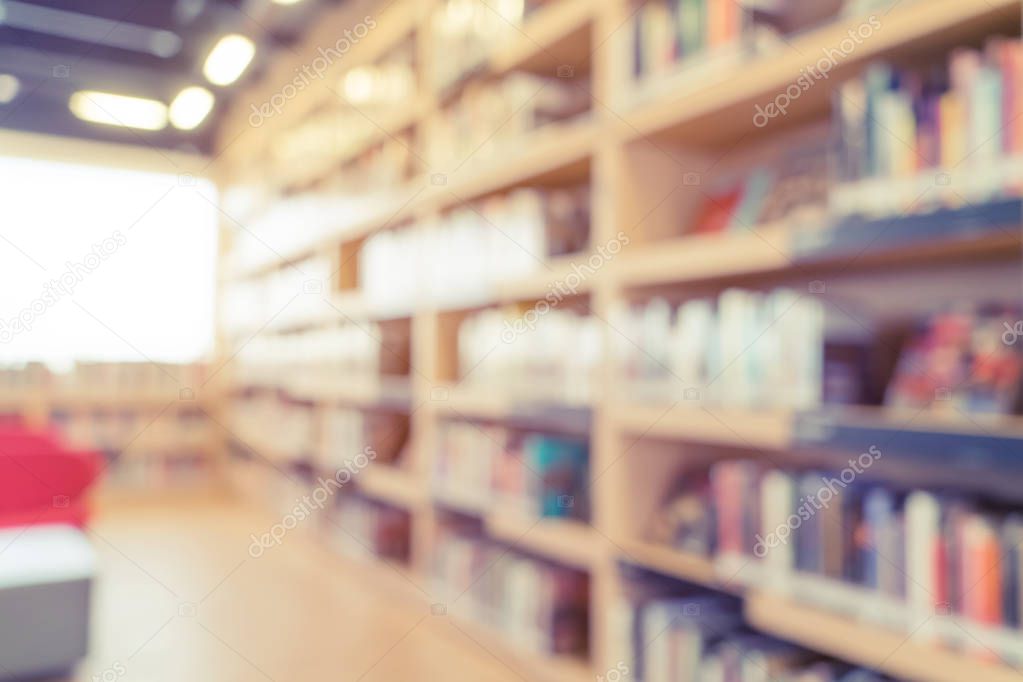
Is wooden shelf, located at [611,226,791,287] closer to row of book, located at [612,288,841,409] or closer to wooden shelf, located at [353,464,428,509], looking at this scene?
row of book, located at [612,288,841,409]

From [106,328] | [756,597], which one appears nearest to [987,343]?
[756,597]

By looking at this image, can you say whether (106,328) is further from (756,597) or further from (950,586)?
(950,586)

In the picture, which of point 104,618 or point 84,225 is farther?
point 84,225

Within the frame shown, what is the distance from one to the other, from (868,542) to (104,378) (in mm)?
6040

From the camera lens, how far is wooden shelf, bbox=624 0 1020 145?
57.4 inches

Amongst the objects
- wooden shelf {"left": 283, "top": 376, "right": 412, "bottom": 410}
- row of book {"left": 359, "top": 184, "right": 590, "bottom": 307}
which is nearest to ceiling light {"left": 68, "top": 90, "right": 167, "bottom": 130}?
wooden shelf {"left": 283, "top": 376, "right": 412, "bottom": 410}

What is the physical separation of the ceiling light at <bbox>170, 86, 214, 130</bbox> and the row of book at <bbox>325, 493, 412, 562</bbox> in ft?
9.85

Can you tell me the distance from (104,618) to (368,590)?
108 centimetres

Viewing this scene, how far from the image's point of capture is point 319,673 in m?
2.57

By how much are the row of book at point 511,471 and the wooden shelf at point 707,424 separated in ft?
1.24

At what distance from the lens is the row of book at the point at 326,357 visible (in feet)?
12.4

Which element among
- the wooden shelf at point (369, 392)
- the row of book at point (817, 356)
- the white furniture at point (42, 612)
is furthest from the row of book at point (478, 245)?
the white furniture at point (42, 612)

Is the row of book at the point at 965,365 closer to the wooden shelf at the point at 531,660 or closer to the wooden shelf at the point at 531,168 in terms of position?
the wooden shelf at the point at 531,168

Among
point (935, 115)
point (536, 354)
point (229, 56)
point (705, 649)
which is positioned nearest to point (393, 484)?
point (536, 354)
